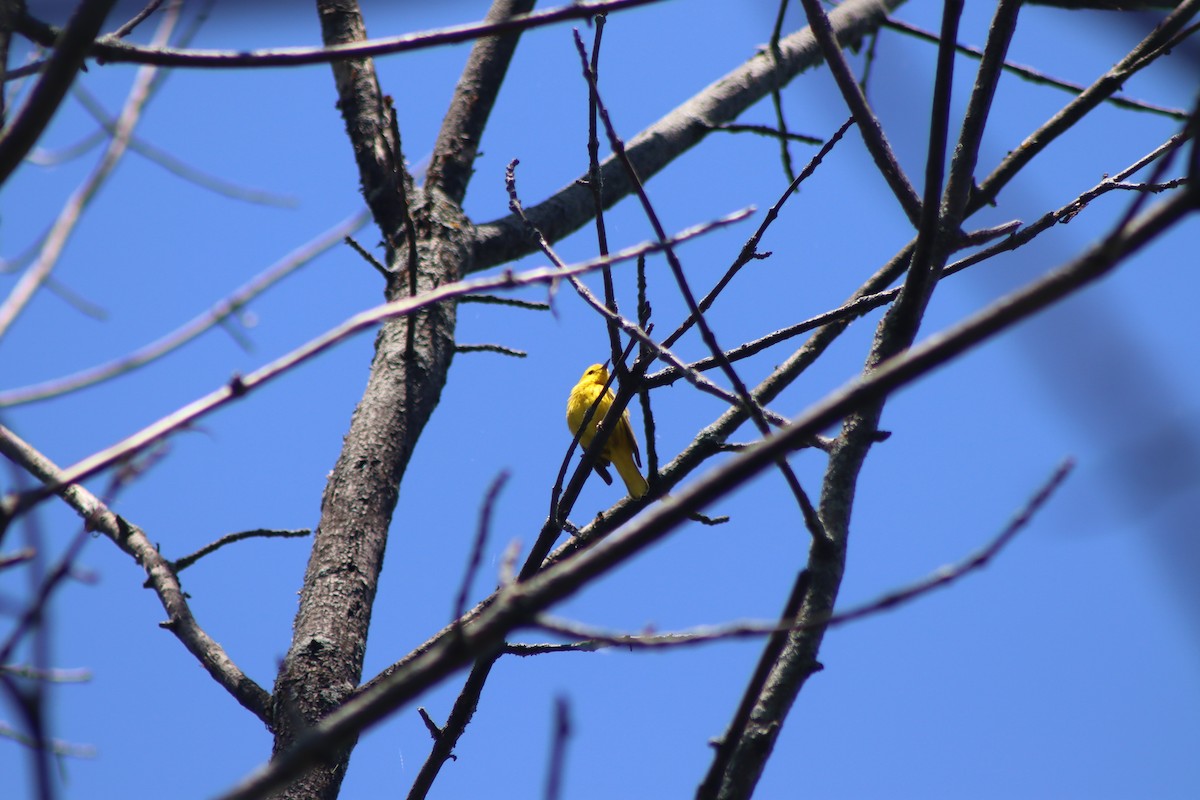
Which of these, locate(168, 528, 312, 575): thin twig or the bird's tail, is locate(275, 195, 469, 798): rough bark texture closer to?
locate(168, 528, 312, 575): thin twig

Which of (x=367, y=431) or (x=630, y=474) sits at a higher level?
(x=630, y=474)

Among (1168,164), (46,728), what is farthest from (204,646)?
(1168,164)

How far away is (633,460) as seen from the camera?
636 cm

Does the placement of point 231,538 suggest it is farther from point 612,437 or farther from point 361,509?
point 612,437

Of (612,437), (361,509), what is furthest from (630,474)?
(361,509)

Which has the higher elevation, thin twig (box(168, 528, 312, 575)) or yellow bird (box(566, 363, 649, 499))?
yellow bird (box(566, 363, 649, 499))

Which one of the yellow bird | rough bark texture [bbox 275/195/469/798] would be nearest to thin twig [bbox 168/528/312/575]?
rough bark texture [bbox 275/195/469/798]

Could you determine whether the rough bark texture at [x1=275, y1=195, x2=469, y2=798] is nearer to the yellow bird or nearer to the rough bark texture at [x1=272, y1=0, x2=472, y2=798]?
the rough bark texture at [x1=272, y1=0, x2=472, y2=798]

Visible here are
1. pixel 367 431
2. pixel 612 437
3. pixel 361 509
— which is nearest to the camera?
pixel 361 509

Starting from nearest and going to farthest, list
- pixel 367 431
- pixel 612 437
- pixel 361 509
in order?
pixel 361 509 → pixel 367 431 → pixel 612 437

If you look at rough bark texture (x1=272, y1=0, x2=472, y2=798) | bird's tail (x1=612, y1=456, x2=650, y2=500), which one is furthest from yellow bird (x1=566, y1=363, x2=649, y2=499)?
rough bark texture (x1=272, y1=0, x2=472, y2=798)

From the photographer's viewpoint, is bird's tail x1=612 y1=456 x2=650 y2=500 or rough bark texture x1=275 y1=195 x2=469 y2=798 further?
bird's tail x1=612 y1=456 x2=650 y2=500

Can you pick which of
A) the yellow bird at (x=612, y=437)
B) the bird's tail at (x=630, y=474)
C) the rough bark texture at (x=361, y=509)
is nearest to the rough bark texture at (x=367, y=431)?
the rough bark texture at (x=361, y=509)

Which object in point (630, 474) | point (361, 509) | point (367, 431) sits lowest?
point (361, 509)
